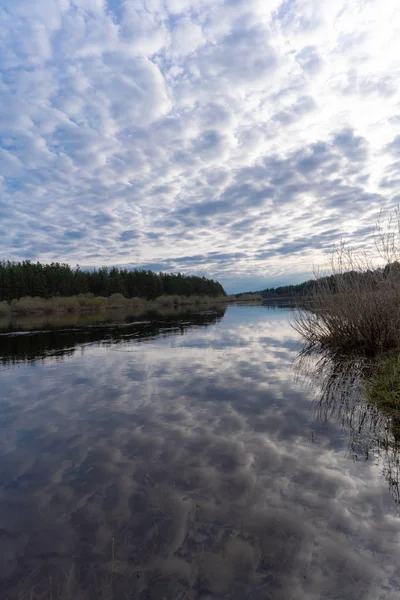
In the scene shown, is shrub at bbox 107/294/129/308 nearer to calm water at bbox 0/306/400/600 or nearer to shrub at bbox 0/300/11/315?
shrub at bbox 0/300/11/315

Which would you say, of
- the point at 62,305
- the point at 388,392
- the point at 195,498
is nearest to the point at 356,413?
the point at 388,392

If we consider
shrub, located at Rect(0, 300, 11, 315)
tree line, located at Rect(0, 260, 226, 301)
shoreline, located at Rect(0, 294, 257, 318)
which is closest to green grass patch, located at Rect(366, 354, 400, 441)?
shoreline, located at Rect(0, 294, 257, 318)

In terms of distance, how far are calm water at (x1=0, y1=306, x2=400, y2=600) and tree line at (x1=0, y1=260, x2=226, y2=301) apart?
3243 inches

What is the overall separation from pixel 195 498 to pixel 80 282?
94494mm

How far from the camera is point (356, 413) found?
7.17 metres

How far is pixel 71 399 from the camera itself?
897 cm

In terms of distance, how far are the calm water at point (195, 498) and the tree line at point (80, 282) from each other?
8237 centimetres

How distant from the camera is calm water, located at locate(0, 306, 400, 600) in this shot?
3070mm

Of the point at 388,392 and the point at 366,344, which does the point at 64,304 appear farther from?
the point at 388,392

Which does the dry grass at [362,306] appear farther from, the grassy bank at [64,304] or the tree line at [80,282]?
the tree line at [80,282]

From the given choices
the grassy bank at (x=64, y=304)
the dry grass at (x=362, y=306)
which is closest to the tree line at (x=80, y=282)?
the grassy bank at (x=64, y=304)

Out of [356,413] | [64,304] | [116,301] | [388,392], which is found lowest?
[356,413]

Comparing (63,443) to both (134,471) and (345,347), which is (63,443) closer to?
(134,471)

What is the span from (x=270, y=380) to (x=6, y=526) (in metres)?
8.07
